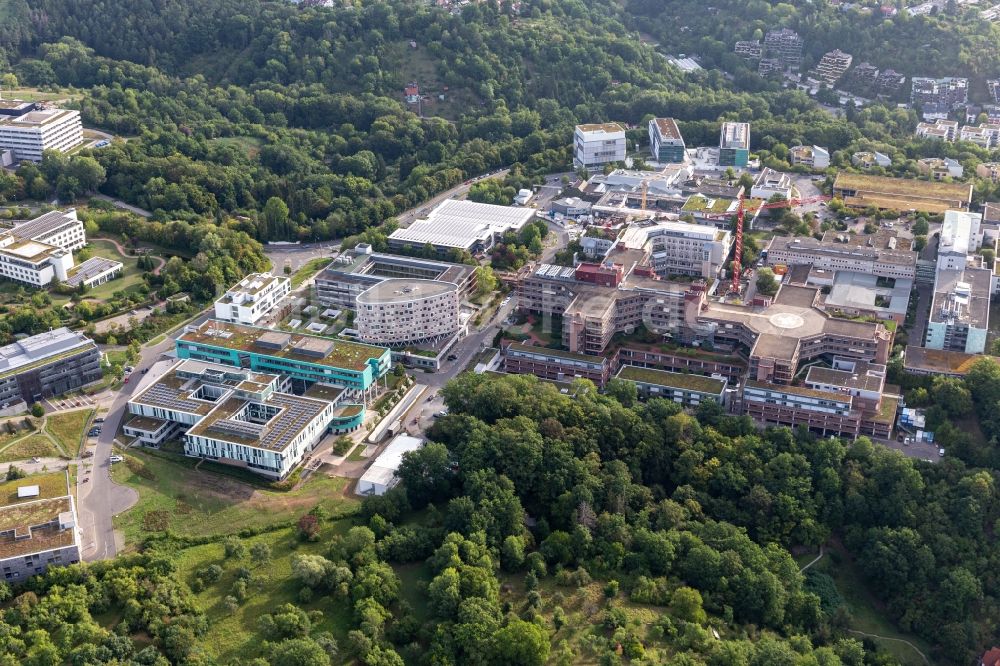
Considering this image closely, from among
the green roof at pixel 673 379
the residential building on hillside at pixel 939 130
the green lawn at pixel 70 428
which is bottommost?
the green roof at pixel 673 379

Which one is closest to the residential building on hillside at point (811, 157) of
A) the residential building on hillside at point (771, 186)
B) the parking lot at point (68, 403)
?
the residential building on hillside at point (771, 186)

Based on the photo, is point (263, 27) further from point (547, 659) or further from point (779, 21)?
point (547, 659)

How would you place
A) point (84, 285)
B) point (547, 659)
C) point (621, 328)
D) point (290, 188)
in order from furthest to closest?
point (290, 188) < point (84, 285) < point (621, 328) < point (547, 659)

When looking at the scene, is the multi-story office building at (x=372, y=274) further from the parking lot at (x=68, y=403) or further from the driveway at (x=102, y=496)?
the parking lot at (x=68, y=403)

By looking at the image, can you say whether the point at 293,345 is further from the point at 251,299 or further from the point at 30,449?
the point at 30,449

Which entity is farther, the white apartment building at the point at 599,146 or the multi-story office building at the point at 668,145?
the white apartment building at the point at 599,146

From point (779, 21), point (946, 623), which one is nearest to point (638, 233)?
point (946, 623)
